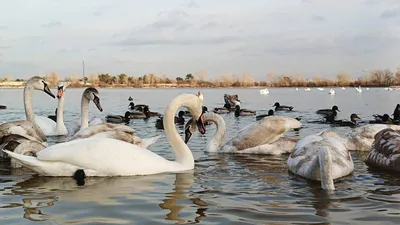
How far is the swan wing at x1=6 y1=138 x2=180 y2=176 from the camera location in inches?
302

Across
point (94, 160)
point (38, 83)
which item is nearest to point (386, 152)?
point (94, 160)

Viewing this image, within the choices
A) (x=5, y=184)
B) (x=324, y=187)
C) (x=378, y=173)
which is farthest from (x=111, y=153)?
(x=378, y=173)

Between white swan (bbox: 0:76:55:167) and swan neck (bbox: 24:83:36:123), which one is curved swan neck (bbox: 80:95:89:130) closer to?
white swan (bbox: 0:76:55:167)

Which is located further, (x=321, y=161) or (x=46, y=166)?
(x=46, y=166)

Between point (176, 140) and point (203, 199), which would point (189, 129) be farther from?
point (203, 199)

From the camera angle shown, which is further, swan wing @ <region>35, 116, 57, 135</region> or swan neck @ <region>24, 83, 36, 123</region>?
swan wing @ <region>35, 116, 57, 135</region>

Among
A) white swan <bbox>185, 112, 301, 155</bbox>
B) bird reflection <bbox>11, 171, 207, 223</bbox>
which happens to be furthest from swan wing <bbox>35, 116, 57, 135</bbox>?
bird reflection <bbox>11, 171, 207, 223</bbox>

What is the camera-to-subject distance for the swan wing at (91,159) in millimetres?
7676

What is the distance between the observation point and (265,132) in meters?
11.5

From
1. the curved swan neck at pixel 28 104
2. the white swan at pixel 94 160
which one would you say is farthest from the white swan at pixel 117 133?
the white swan at pixel 94 160

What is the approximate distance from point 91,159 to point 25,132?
3.77 m

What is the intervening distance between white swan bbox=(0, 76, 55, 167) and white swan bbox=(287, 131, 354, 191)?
431cm

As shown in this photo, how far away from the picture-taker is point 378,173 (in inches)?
343

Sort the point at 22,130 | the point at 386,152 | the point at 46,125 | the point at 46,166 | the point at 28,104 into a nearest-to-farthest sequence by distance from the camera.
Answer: the point at 46,166
the point at 386,152
the point at 22,130
the point at 28,104
the point at 46,125
